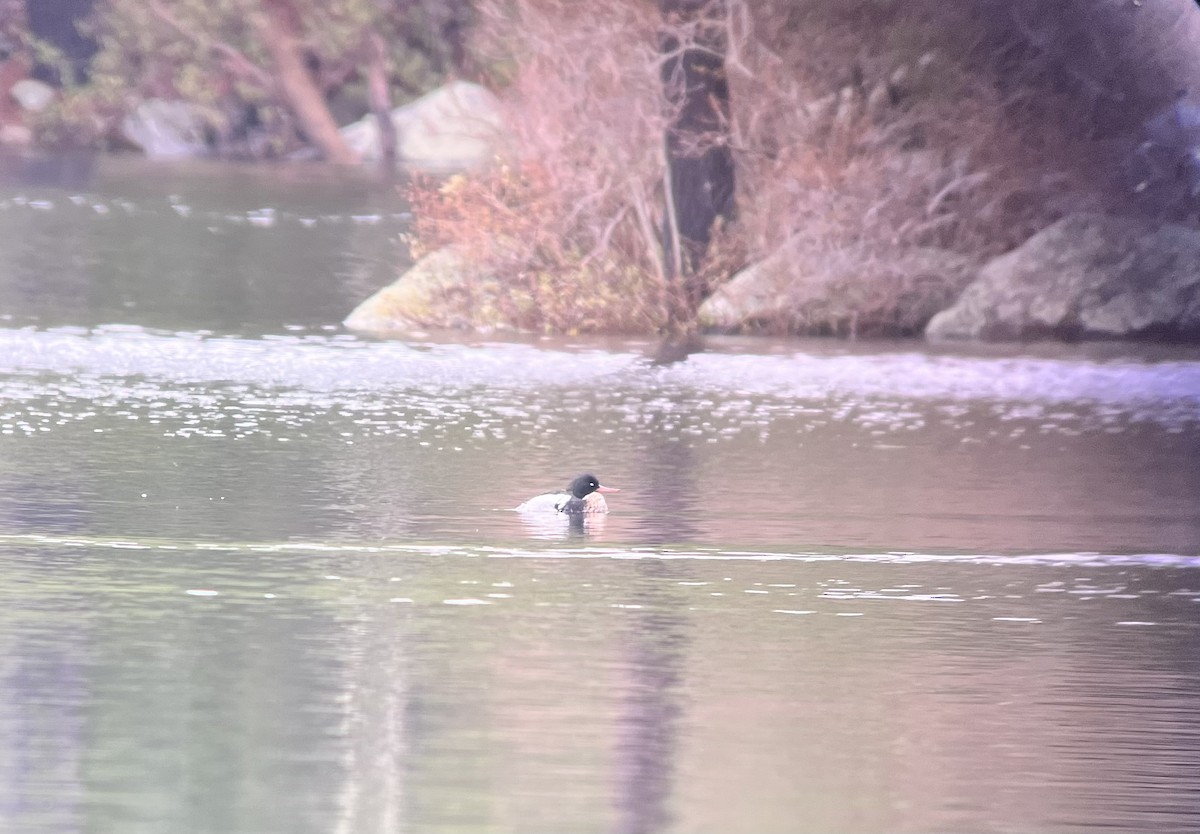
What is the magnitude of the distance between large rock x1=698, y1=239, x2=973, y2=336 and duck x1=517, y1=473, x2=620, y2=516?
10503mm

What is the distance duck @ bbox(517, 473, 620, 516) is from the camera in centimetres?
1288

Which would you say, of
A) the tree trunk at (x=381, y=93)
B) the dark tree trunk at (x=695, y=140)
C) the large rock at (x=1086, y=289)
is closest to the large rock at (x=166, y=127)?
the tree trunk at (x=381, y=93)

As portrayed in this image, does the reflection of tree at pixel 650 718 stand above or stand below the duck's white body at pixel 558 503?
below

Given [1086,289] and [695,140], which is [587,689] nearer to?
[695,140]

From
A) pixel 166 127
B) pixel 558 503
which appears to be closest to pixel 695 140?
pixel 558 503

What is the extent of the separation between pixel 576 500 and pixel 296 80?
45.7 metres

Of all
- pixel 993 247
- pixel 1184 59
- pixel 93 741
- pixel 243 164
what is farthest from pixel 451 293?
pixel 243 164

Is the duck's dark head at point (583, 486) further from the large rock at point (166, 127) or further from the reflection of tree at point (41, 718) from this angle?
the large rock at point (166, 127)

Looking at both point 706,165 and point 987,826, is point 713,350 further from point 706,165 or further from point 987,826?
point 987,826

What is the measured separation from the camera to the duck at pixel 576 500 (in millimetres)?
12883

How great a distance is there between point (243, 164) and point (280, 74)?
7.79ft

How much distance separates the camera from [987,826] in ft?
24.5

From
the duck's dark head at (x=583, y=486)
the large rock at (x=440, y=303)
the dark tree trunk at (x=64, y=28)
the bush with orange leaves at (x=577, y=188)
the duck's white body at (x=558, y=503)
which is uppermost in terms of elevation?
the dark tree trunk at (x=64, y=28)

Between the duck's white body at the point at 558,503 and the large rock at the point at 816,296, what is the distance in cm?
1047
